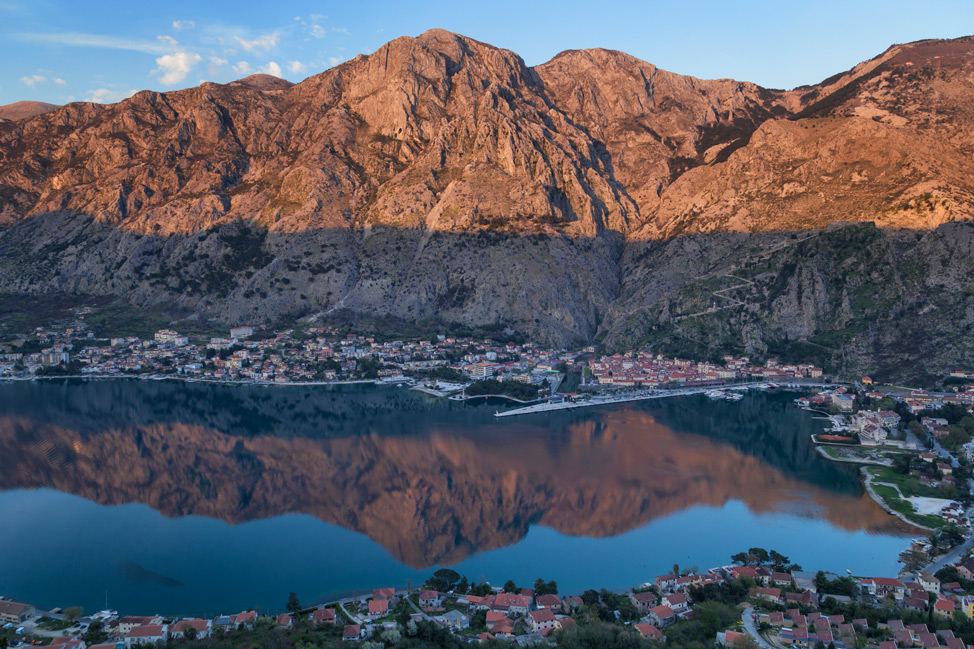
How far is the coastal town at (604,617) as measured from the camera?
63.3ft

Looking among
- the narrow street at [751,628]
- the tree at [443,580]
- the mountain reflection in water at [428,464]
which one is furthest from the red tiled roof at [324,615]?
the narrow street at [751,628]

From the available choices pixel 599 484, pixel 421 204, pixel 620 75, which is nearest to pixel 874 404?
pixel 599 484

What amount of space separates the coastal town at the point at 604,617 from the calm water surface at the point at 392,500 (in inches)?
59.4

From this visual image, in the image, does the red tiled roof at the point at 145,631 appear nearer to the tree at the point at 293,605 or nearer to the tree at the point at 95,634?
the tree at the point at 95,634

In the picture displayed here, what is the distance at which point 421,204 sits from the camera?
84875mm

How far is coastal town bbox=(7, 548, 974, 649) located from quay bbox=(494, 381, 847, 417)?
1010 inches

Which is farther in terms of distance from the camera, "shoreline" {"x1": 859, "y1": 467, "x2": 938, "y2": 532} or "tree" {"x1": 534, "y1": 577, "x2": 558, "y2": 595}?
"shoreline" {"x1": 859, "y1": 467, "x2": 938, "y2": 532}

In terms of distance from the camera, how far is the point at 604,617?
21.0 metres

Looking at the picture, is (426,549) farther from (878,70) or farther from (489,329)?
(878,70)

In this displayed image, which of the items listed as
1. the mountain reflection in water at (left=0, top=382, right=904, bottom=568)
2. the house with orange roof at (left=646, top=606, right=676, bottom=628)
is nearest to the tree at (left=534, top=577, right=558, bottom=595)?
the house with orange roof at (left=646, top=606, right=676, bottom=628)

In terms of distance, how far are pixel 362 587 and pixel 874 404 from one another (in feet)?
118

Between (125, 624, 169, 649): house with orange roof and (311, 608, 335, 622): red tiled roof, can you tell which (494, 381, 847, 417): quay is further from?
(125, 624, 169, 649): house with orange roof

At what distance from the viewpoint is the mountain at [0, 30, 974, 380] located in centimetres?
6128

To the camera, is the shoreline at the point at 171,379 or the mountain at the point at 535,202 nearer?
the shoreline at the point at 171,379
